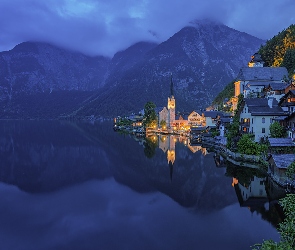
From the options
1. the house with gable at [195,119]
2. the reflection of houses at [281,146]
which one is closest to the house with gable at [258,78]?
the house with gable at [195,119]

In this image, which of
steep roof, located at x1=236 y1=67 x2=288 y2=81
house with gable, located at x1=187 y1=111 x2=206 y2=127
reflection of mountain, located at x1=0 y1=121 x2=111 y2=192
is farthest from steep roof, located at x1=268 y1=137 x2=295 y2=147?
house with gable, located at x1=187 y1=111 x2=206 y2=127

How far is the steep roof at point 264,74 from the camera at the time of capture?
4043 inches

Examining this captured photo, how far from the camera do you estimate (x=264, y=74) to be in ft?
342

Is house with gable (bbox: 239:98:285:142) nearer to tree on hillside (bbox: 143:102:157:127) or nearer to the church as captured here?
tree on hillside (bbox: 143:102:157:127)

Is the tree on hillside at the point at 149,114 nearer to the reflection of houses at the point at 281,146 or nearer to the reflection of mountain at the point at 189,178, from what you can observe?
the reflection of mountain at the point at 189,178

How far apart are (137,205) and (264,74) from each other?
82273mm

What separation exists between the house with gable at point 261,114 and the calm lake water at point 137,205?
1129 cm

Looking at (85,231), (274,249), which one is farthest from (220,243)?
(274,249)

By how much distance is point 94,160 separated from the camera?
77875mm

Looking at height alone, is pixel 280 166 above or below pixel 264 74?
below

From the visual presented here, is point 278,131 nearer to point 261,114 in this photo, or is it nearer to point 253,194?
point 261,114

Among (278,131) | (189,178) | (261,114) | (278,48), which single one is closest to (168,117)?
(278,48)

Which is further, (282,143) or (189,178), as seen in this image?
(189,178)

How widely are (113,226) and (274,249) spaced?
22.4 meters
